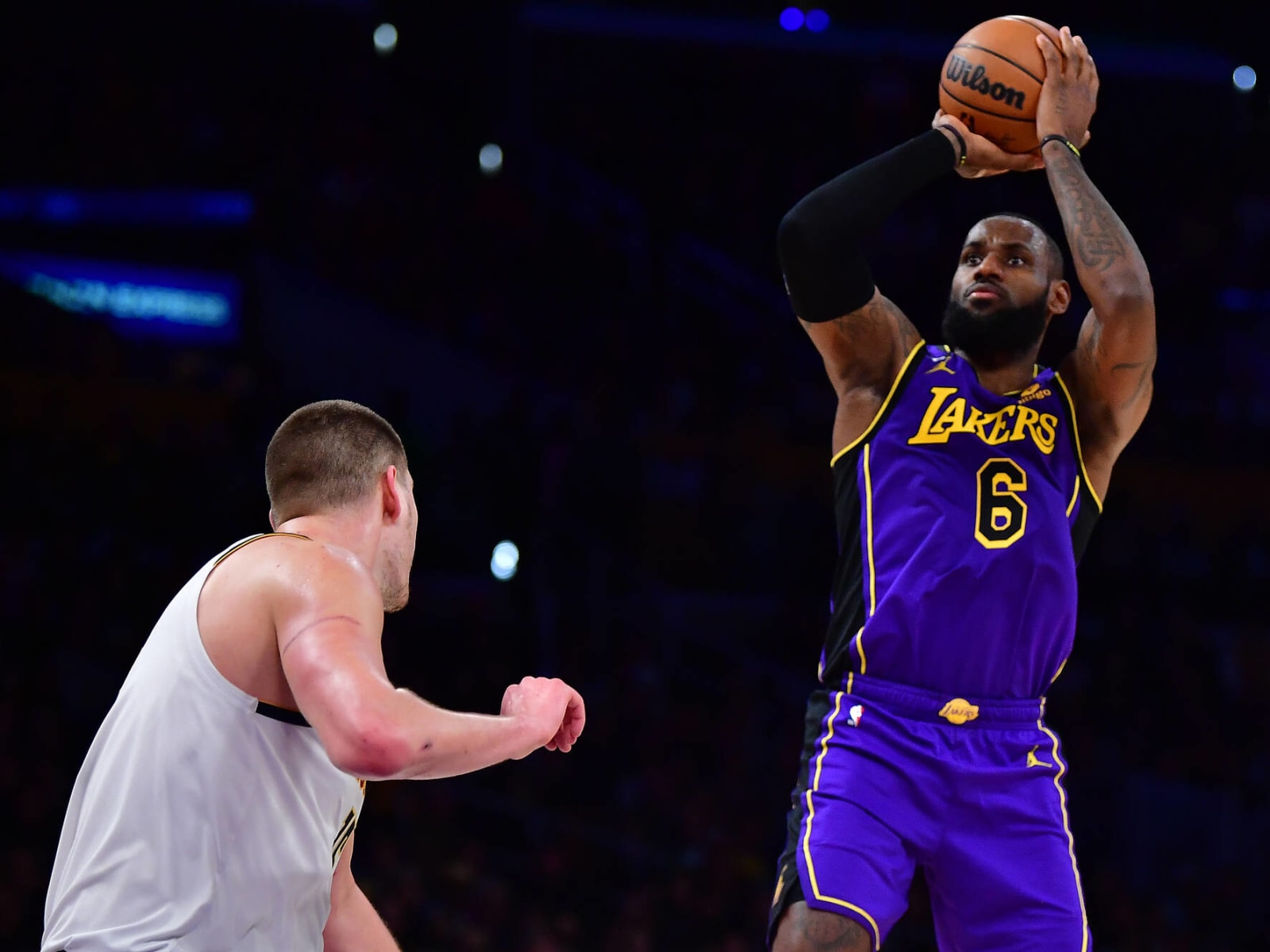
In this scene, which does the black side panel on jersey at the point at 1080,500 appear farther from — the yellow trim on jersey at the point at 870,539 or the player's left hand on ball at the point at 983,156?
the player's left hand on ball at the point at 983,156

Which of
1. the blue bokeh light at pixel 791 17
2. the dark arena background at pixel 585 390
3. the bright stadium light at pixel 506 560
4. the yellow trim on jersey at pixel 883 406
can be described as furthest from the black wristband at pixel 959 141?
the blue bokeh light at pixel 791 17

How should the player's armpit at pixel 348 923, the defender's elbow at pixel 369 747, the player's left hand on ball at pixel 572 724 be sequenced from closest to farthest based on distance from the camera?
the defender's elbow at pixel 369 747 → the player's left hand on ball at pixel 572 724 → the player's armpit at pixel 348 923

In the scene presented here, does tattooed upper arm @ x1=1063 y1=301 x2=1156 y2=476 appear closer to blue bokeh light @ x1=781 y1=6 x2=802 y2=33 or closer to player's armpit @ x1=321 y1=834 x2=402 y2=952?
player's armpit @ x1=321 y1=834 x2=402 y2=952

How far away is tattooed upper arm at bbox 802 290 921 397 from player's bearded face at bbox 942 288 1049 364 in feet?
0.46

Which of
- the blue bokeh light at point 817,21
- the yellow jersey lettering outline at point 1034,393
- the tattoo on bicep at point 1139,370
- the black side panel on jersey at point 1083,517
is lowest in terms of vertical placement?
the black side panel on jersey at point 1083,517

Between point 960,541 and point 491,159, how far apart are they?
10.8m

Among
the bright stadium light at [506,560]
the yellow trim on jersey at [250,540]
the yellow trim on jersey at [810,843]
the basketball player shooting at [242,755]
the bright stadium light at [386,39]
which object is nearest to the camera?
the basketball player shooting at [242,755]

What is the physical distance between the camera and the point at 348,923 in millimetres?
3121

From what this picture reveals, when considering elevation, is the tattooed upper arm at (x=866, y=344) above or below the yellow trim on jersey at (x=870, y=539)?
above

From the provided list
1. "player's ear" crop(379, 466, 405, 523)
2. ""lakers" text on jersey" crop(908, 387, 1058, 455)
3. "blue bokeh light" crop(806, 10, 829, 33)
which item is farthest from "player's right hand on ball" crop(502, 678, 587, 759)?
"blue bokeh light" crop(806, 10, 829, 33)

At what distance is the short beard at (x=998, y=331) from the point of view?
3.96 meters

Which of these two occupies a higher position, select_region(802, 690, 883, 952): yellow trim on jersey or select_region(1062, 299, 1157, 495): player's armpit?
select_region(1062, 299, 1157, 495): player's armpit

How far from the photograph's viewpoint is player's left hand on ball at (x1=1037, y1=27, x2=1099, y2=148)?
405 centimetres

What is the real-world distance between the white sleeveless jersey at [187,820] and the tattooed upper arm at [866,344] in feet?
6.20
